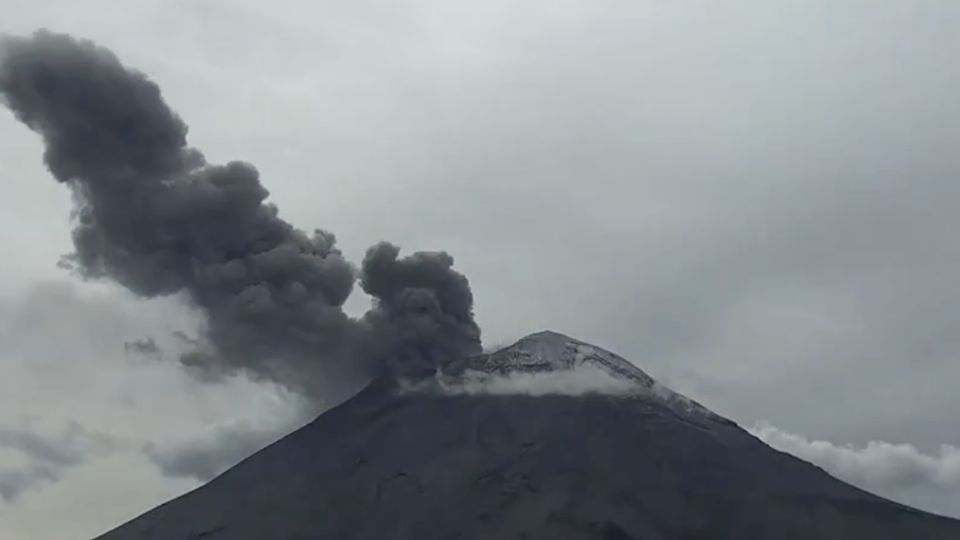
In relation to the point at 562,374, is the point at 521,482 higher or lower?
lower

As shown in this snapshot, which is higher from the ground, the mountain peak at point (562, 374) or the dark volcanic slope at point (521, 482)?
the mountain peak at point (562, 374)

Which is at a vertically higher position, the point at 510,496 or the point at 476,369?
the point at 476,369

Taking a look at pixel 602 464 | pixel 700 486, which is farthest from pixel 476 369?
pixel 700 486

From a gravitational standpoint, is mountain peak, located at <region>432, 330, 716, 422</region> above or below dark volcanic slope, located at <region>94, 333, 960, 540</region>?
above

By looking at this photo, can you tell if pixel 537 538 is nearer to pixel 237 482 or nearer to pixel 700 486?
pixel 700 486

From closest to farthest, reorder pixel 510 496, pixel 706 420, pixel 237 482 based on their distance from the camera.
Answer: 1. pixel 510 496
2. pixel 237 482
3. pixel 706 420

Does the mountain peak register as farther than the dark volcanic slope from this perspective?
Yes

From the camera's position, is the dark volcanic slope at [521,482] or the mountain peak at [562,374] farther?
the mountain peak at [562,374]

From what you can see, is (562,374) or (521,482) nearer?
(521,482)
